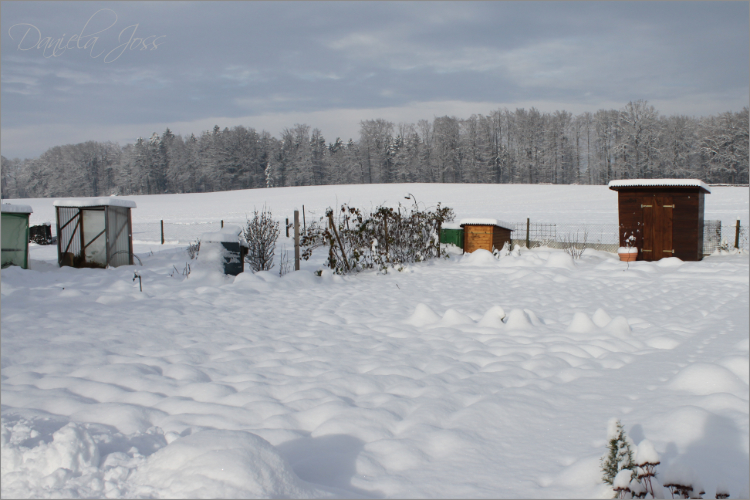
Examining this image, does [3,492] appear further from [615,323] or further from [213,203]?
[213,203]

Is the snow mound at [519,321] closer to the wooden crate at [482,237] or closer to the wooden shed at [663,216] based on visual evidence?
the wooden crate at [482,237]

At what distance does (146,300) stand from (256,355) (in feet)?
9.74

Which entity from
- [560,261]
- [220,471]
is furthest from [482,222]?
[220,471]

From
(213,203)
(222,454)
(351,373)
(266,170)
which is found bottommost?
(351,373)

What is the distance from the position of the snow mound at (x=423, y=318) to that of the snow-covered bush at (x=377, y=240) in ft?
12.6

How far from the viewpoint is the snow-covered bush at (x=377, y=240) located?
9.38 meters

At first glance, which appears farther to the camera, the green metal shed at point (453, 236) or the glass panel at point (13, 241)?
the green metal shed at point (453, 236)

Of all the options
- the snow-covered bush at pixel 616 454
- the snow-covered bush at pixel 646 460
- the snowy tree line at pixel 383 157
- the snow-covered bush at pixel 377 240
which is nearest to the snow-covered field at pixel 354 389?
the snow-covered bush at pixel 616 454

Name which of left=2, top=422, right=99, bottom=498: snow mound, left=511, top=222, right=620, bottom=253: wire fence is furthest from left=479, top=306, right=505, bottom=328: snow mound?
left=511, top=222, right=620, bottom=253: wire fence

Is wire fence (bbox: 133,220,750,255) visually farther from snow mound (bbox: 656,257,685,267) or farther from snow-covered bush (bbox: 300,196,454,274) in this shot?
snow-covered bush (bbox: 300,196,454,274)

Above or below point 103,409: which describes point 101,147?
above

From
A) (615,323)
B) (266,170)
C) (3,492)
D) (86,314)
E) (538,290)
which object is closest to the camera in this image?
(3,492)

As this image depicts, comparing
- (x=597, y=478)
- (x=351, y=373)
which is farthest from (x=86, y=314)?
(x=597, y=478)

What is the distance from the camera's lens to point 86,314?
5.25 metres
